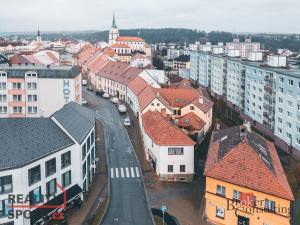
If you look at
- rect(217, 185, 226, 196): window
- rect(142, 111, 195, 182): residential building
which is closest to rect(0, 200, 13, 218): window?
rect(217, 185, 226, 196): window

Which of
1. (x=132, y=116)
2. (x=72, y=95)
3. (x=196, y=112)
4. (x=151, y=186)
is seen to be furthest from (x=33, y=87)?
(x=151, y=186)

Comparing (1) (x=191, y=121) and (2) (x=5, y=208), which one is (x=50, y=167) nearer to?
(2) (x=5, y=208)

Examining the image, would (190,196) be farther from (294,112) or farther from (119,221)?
(294,112)

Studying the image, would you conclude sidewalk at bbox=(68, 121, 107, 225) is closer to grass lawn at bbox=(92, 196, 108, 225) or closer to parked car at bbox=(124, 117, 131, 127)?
grass lawn at bbox=(92, 196, 108, 225)

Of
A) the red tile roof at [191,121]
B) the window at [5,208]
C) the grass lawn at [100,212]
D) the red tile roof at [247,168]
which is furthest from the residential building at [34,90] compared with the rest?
the window at [5,208]

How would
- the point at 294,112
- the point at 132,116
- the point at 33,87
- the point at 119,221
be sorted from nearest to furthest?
the point at 119,221, the point at 294,112, the point at 33,87, the point at 132,116

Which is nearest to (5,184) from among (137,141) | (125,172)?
(125,172)
